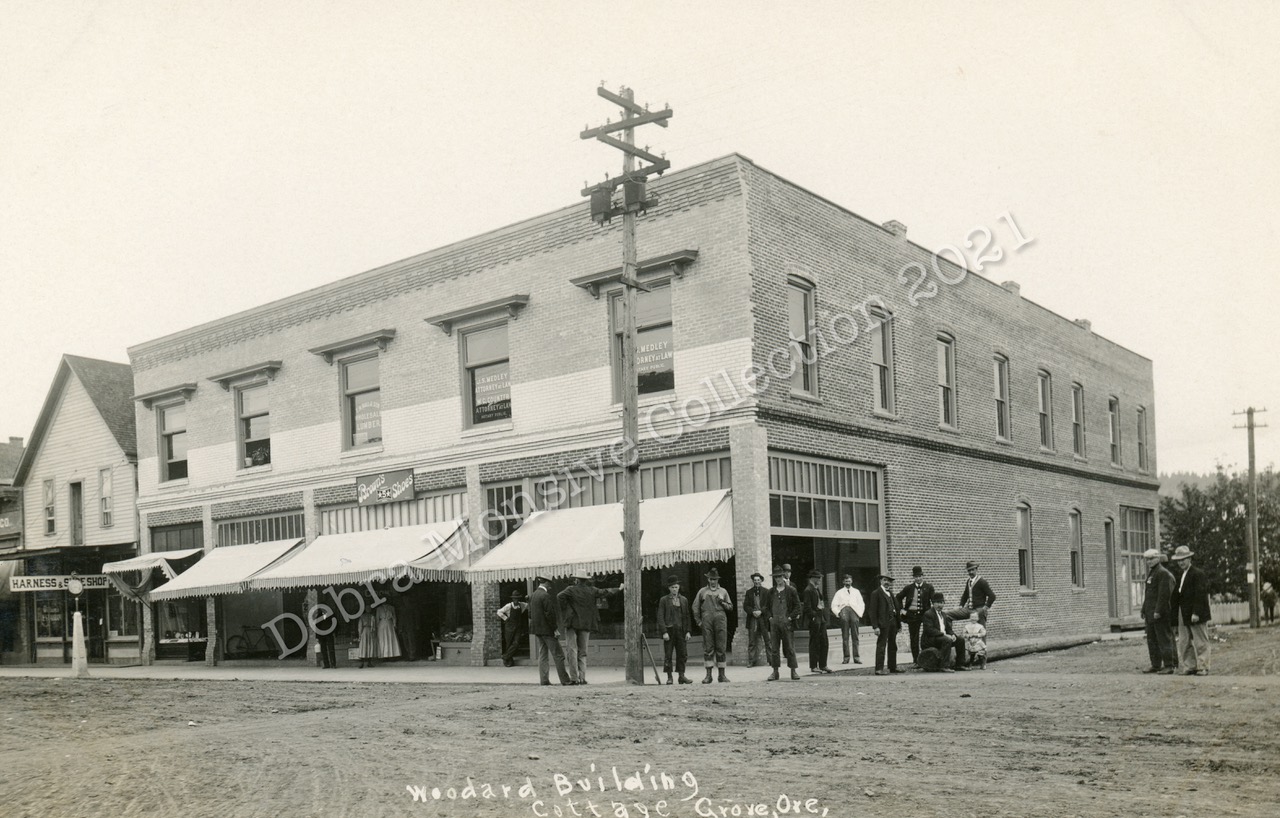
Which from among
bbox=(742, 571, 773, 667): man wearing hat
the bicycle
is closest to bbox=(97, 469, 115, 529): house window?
the bicycle

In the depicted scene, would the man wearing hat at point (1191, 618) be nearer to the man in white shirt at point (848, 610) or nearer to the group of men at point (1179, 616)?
the group of men at point (1179, 616)

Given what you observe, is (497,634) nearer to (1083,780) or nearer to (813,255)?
(813,255)

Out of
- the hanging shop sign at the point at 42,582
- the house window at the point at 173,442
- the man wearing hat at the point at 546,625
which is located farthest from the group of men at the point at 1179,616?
the hanging shop sign at the point at 42,582

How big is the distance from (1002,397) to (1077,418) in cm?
507

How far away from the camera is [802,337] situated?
20.6 m

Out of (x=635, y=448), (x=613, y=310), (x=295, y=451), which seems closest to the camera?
(x=635, y=448)

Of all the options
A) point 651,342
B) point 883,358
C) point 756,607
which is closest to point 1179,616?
point 756,607

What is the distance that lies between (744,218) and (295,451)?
12382 millimetres

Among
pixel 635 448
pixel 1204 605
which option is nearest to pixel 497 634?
pixel 635 448

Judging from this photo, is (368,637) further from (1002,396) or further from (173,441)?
(1002,396)

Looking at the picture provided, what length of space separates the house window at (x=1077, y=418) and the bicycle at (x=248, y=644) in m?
20.6

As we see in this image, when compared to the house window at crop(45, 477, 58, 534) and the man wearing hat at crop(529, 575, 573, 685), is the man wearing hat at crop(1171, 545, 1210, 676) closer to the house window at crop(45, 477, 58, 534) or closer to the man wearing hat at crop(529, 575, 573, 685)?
the man wearing hat at crop(529, 575, 573, 685)

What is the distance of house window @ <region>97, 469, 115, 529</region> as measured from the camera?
3198 cm

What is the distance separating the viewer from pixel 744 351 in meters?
19.0
